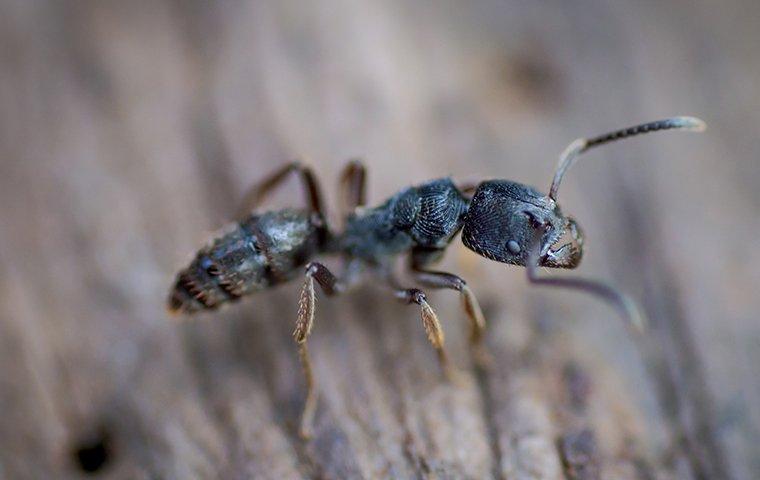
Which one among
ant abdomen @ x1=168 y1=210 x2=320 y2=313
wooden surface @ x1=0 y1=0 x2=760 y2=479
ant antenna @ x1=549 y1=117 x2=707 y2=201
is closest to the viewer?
wooden surface @ x1=0 y1=0 x2=760 y2=479

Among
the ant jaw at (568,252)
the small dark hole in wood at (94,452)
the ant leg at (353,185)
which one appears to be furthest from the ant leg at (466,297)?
the small dark hole in wood at (94,452)

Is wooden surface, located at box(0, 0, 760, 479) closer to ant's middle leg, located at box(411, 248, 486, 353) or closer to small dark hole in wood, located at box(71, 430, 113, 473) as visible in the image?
small dark hole in wood, located at box(71, 430, 113, 473)

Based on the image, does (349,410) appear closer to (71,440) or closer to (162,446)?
(162,446)

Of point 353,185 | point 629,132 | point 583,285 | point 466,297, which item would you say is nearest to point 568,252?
point 583,285

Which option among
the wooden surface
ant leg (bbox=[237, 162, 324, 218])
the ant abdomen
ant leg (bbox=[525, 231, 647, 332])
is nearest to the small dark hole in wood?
the wooden surface

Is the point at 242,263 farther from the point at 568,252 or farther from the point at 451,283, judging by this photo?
the point at 568,252

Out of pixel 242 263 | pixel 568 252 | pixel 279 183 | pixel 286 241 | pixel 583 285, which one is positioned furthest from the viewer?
pixel 279 183

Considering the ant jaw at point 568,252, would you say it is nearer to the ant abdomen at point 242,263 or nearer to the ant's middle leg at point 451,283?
the ant's middle leg at point 451,283
